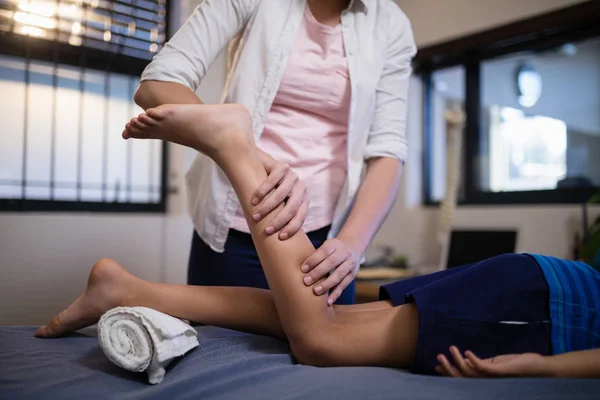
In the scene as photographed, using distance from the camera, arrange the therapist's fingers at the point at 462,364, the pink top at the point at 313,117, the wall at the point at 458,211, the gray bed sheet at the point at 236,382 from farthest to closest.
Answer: the wall at the point at 458,211
the pink top at the point at 313,117
the therapist's fingers at the point at 462,364
the gray bed sheet at the point at 236,382

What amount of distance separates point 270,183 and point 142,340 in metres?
0.35

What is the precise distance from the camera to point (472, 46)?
264 centimetres

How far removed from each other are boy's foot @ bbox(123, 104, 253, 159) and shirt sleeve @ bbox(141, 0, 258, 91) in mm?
178

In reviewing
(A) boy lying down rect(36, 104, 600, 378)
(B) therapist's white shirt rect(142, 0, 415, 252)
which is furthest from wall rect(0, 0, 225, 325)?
(A) boy lying down rect(36, 104, 600, 378)

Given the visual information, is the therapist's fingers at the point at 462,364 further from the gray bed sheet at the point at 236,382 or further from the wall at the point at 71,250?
the wall at the point at 71,250

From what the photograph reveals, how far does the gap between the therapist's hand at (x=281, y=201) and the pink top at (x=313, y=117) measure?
30 centimetres

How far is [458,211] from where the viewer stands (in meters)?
2.75

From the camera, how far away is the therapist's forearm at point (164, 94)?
1.11 meters

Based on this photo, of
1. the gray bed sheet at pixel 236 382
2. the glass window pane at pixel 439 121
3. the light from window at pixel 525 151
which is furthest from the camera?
the glass window pane at pixel 439 121

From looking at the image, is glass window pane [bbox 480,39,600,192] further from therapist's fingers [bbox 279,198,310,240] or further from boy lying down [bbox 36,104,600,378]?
therapist's fingers [bbox 279,198,310,240]

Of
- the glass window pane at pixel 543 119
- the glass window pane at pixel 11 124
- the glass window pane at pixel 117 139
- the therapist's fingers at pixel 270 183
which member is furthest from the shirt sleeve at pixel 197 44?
the glass window pane at pixel 543 119

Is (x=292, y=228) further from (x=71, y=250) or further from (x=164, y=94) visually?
(x=71, y=250)

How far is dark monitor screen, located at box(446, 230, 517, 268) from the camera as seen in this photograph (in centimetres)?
239

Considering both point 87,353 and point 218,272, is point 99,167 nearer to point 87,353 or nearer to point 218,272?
point 218,272
